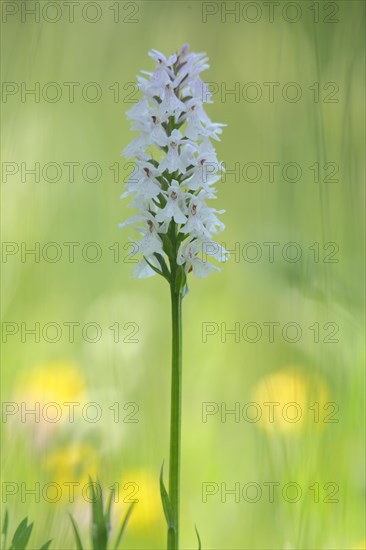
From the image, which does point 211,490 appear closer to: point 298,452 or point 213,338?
point 298,452

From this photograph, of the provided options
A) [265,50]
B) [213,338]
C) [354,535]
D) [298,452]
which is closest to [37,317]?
[213,338]

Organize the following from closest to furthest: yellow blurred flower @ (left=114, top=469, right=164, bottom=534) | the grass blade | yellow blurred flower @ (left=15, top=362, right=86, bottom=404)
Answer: the grass blade, yellow blurred flower @ (left=114, top=469, right=164, bottom=534), yellow blurred flower @ (left=15, top=362, right=86, bottom=404)

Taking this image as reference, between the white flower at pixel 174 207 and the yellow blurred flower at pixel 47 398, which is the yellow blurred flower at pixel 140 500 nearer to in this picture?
the yellow blurred flower at pixel 47 398

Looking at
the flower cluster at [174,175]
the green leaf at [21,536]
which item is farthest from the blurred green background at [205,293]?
the flower cluster at [174,175]

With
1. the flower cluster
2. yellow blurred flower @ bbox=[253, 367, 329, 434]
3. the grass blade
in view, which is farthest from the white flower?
yellow blurred flower @ bbox=[253, 367, 329, 434]

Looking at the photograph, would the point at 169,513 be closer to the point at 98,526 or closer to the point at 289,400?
the point at 98,526

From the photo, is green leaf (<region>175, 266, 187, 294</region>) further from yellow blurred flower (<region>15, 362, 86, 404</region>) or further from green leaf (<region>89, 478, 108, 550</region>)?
yellow blurred flower (<region>15, 362, 86, 404</region>)
